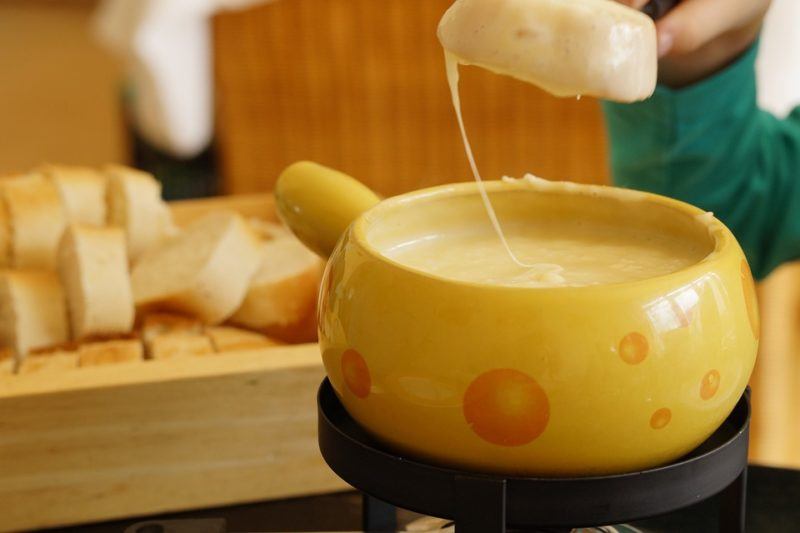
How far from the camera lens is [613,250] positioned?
581mm

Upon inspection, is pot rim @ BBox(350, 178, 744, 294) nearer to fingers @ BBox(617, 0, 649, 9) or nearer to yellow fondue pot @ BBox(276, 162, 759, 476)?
yellow fondue pot @ BBox(276, 162, 759, 476)

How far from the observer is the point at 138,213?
111 centimetres

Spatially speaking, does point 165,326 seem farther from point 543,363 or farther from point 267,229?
point 543,363

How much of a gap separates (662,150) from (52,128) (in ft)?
9.85

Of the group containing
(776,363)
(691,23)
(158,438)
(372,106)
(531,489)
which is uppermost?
(691,23)

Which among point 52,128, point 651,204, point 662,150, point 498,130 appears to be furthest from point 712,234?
point 52,128

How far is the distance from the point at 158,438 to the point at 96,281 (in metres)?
0.25

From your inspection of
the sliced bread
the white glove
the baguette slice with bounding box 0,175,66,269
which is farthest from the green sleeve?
the white glove

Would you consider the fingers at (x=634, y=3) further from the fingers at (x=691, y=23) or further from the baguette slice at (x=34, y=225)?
the baguette slice at (x=34, y=225)

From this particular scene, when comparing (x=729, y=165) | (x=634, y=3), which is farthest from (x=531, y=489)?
(x=729, y=165)

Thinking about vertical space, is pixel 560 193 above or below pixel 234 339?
above

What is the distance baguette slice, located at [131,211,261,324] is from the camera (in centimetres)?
98

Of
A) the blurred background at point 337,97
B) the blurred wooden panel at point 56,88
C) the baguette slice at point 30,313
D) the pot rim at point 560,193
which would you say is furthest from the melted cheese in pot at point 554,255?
the blurred wooden panel at point 56,88

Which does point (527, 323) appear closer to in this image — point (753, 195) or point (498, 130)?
point (753, 195)
